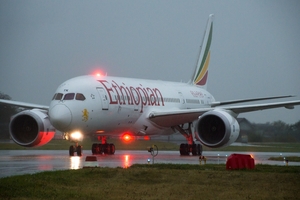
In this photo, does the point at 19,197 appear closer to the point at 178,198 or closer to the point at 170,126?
the point at 178,198

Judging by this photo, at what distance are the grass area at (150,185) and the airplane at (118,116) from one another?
10.9 metres

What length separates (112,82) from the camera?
1348 inches

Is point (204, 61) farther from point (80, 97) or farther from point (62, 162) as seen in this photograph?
point (62, 162)

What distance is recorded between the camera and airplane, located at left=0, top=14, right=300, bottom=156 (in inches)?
1205

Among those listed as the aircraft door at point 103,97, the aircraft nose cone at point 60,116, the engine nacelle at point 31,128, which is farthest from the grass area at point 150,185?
the engine nacelle at point 31,128

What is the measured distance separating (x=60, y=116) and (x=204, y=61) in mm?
20715

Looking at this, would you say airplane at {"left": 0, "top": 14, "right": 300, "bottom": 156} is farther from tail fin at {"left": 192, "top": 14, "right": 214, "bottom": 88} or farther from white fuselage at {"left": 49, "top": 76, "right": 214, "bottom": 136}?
tail fin at {"left": 192, "top": 14, "right": 214, "bottom": 88}

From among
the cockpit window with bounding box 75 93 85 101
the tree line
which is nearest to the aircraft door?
the cockpit window with bounding box 75 93 85 101

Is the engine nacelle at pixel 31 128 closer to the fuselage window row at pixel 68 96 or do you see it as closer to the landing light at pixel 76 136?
the landing light at pixel 76 136

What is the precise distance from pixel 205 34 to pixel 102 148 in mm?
16810

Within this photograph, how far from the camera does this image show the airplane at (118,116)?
100 ft

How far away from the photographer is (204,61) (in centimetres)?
4803

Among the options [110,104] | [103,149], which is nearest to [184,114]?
[103,149]

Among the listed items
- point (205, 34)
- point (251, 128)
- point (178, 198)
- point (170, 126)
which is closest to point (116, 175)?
point (178, 198)
